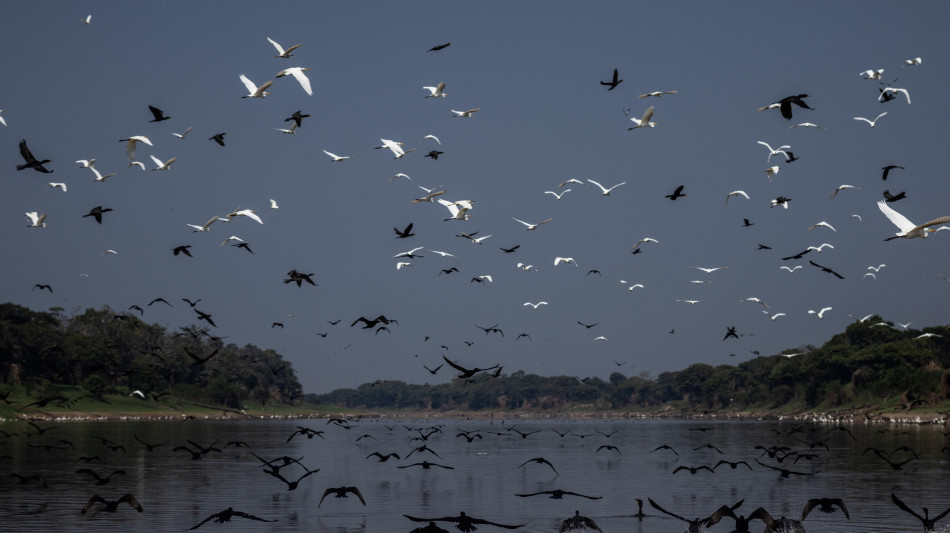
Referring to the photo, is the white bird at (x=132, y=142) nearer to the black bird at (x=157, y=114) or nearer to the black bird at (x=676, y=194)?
the black bird at (x=157, y=114)

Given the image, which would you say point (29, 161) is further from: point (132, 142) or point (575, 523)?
point (575, 523)

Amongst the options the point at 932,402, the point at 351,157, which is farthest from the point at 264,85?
the point at 932,402

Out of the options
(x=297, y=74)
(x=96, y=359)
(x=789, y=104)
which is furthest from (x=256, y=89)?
(x=96, y=359)

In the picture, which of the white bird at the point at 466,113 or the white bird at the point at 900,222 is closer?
the white bird at the point at 900,222

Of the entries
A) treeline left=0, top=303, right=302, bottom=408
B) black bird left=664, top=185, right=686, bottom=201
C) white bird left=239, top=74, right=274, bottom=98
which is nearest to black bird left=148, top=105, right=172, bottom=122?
white bird left=239, top=74, right=274, bottom=98

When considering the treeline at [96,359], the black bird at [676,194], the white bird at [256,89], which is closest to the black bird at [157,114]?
the white bird at [256,89]

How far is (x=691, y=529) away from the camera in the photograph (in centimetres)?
2741

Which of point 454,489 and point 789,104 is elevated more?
point 789,104

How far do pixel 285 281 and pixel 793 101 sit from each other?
21.8 metres

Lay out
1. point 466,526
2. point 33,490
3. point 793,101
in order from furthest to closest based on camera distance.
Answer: point 33,490 → point 793,101 → point 466,526

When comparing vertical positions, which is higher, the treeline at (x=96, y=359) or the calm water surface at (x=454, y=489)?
the treeline at (x=96, y=359)

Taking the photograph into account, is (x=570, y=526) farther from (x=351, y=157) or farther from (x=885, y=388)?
(x=885, y=388)

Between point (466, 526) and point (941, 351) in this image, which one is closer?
point (466, 526)

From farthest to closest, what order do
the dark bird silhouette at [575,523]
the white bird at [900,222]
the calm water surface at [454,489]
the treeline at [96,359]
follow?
the treeline at [96,359] < the calm water surface at [454,489] < the dark bird silhouette at [575,523] < the white bird at [900,222]
